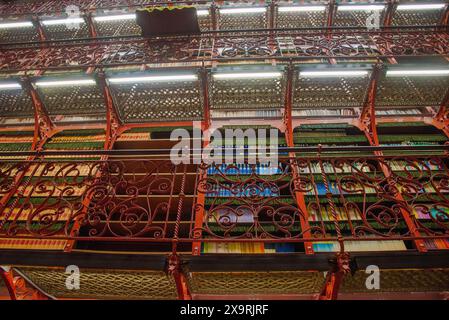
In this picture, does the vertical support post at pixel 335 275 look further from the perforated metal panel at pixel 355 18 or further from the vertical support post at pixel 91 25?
the vertical support post at pixel 91 25

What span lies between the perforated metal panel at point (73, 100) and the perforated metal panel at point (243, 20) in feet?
8.77

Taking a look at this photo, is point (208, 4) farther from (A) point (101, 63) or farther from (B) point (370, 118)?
(B) point (370, 118)

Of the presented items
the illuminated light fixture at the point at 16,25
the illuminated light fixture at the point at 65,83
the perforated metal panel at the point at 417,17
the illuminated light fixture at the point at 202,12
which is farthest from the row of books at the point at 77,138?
the perforated metal panel at the point at 417,17

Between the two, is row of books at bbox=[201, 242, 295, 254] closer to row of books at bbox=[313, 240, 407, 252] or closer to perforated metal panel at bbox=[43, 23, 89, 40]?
row of books at bbox=[313, 240, 407, 252]

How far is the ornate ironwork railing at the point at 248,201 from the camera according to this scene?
2.07 metres

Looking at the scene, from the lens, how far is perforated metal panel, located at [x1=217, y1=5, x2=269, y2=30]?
15.8ft

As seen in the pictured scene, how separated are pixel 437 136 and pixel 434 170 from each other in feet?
2.36

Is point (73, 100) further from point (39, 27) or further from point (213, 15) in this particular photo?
point (213, 15)

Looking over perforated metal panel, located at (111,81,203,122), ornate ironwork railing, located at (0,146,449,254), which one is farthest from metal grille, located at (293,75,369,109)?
perforated metal panel, located at (111,81,203,122)

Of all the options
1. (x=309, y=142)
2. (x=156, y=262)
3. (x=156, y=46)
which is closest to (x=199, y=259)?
(x=156, y=262)

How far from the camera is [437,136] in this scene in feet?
11.3

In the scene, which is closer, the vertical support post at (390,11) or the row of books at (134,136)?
the row of books at (134,136)

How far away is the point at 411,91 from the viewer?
3.64 metres

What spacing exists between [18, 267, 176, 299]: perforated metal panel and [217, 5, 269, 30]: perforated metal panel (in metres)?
4.54
